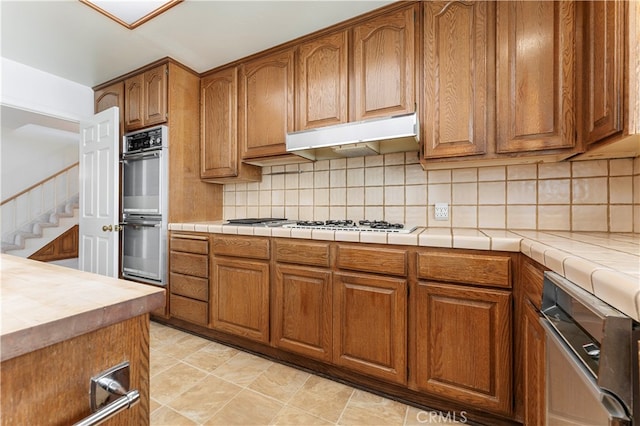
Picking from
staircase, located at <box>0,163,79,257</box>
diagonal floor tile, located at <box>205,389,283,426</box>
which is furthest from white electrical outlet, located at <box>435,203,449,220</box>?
staircase, located at <box>0,163,79,257</box>

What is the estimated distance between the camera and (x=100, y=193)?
102 inches

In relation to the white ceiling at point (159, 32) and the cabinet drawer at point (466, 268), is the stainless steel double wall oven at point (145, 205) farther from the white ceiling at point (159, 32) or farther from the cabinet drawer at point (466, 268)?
the cabinet drawer at point (466, 268)

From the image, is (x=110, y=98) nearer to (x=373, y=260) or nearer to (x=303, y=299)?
(x=303, y=299)

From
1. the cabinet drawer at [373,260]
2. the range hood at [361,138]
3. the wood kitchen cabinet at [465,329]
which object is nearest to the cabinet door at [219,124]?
the range hood at [361,138]

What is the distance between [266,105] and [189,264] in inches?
57.0

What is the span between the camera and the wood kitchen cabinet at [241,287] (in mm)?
1918

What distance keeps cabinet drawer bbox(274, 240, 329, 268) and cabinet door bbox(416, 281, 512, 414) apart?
0.57m

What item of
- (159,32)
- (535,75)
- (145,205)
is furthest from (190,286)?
(535,75)

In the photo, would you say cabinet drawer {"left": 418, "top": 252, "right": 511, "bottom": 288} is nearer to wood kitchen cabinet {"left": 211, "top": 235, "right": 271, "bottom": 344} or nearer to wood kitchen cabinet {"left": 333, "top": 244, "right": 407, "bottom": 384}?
wood kitchen cabinet {"left": 333, "top": 244, "right": 407, "bottom": 384}

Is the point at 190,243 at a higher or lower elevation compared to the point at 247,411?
higher

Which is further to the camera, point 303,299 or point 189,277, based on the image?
point 189,277

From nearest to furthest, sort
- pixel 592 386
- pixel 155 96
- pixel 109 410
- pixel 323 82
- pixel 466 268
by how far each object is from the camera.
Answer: pixel 109 410
pixel 592 386
pixel 466 268
pixel 323 82
pixel 155 96

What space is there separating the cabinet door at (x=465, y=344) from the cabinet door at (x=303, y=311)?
0.53 m

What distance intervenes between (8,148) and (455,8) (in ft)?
23.9
